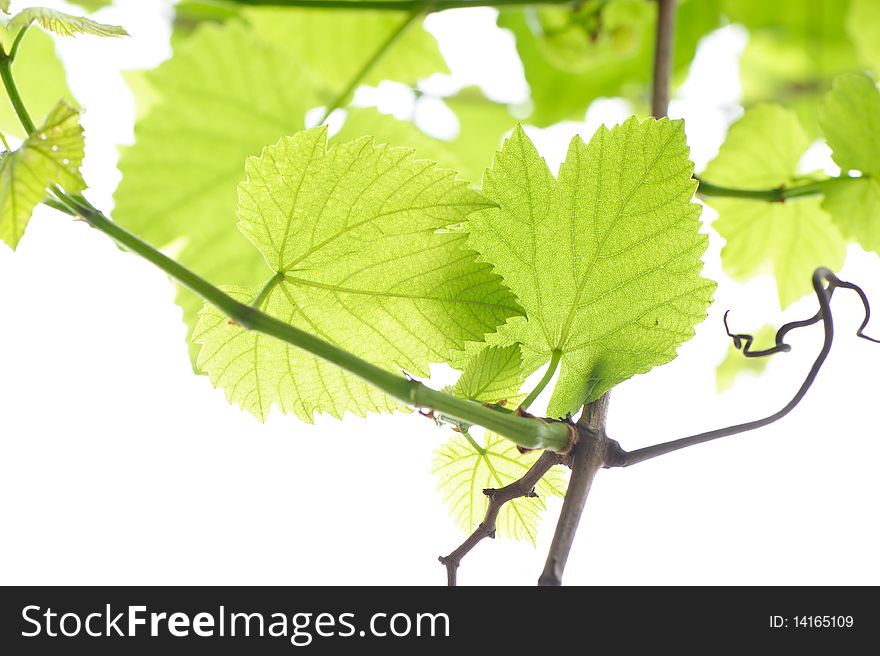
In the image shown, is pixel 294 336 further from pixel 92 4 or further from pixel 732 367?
pixel 92 4

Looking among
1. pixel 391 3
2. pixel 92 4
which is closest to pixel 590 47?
pixel 391 3

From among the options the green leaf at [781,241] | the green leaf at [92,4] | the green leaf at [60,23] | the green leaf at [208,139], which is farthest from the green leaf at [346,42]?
the green leaf at [60,23]

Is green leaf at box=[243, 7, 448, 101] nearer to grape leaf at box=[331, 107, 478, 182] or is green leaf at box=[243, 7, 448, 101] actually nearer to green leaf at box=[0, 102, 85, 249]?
grape leaf at box=[331, 107, 478, 182]

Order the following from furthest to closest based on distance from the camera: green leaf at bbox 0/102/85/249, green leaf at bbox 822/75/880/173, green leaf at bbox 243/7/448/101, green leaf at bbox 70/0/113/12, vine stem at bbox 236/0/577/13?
green leaf at bbox 70/0/113/12 → green leaf at bbox 243/7/448/101 → vine stem at bbox 236/0/577/13 → green leaf at bbox 822/75/880/173 → green leaf at bbox 0/102/85/249

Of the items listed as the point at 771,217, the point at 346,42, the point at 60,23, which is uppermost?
the point at 346,42

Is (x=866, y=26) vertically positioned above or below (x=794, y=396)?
above

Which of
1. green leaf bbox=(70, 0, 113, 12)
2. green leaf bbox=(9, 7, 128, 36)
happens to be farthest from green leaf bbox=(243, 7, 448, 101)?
green leaf bbox=(9, 7, 128, 36)

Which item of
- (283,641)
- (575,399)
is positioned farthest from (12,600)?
(575,399)

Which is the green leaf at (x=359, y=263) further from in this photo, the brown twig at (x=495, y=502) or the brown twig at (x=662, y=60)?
the brown twig at (x=662, y=60)
